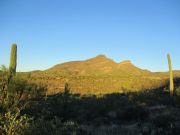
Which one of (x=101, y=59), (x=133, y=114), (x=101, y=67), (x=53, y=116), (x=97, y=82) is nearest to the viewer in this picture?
(x=53, y=116)

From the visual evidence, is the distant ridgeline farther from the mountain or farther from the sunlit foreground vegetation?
the mountain

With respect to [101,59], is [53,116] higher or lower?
lower

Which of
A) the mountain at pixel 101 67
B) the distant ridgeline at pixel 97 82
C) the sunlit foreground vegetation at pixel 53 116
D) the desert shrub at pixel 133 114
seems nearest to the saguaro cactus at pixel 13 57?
the sunlit foreground vegetation at pixel 53 116

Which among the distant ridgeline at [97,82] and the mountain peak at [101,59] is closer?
the distant ridgeline at [97,82]

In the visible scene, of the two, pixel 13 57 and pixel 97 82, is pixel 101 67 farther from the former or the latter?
A: pixel 13 57

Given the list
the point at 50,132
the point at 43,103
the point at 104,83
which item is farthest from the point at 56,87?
the point at 50,132

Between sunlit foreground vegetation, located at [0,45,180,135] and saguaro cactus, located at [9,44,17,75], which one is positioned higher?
saguaro cactus, located at [9,44,17,75]

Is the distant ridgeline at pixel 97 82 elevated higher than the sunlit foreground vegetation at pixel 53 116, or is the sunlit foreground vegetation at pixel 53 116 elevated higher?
the distant ridgeline at pixel 97 82

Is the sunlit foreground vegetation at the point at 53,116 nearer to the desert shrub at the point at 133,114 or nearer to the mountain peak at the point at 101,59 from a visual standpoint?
the desert shrub at the point at 133,114

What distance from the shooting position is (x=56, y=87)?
2066 inches

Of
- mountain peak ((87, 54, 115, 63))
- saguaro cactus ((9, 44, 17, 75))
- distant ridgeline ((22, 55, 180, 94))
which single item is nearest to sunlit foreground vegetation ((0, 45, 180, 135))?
saguaro cactus ((9, 44, 17, 75))

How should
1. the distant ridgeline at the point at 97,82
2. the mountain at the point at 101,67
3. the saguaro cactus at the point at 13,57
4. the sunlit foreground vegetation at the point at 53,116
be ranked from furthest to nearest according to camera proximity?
1. the mountain at the point at 101,67
2. the distant ridgeline at the point at 97,82
3. the saguaro cactus at the point at 13,57
4. the sunlit foreground vegetation at the point at 53,116

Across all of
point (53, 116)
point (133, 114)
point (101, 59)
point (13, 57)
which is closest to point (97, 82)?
point (133, 114)

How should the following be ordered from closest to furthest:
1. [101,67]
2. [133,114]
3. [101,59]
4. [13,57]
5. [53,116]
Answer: [13,57] → [53,116] → [133,114] → [101,67] → [101,59]
